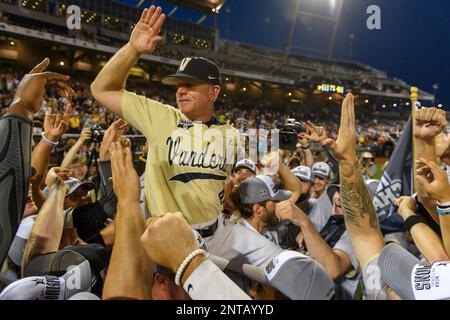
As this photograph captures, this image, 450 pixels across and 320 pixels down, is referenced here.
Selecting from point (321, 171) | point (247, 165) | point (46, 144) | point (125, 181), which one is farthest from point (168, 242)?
point (321, 171)

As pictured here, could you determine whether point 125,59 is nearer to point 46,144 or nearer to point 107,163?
point 107,163

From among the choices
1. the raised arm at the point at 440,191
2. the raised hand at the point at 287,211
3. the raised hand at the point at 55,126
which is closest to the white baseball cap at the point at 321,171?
the raised hand at the point at 287,211

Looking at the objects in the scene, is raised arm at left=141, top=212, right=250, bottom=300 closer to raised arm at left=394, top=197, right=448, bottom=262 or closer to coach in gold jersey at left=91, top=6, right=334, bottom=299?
coach in gold jersey at left=91, top=6, right=334, bottom=299

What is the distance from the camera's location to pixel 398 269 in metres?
1.31

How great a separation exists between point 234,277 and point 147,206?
→ 2.14 ft

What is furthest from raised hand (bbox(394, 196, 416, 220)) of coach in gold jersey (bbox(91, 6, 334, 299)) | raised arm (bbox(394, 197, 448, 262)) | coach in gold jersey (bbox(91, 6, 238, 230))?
coach in gold jersey (bbox(91, 6, 238, 230))

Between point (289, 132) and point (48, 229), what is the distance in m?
1.83

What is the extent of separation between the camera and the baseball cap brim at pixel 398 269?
1.27 metres

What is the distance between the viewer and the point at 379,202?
257 cm

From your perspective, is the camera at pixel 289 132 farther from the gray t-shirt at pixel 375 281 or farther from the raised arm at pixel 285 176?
the gray t-shirt at pixel 375 281

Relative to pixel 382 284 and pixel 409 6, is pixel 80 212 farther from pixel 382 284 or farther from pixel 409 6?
pixel 409 6

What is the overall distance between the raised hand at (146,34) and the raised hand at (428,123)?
4.68 feet

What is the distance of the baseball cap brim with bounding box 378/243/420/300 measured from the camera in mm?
1274
